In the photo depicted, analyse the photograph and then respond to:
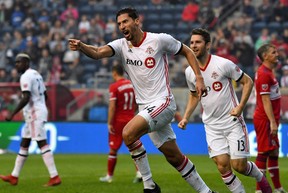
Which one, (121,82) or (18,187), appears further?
(121,82)

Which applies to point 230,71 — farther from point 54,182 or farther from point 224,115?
point 54,182

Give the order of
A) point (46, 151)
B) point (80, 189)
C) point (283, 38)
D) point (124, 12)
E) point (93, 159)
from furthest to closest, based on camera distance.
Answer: point (283, 38)
point (93, 159)
point (46, 151)
point (80, 189)
point (124, 12)

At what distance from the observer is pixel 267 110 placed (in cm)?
1150

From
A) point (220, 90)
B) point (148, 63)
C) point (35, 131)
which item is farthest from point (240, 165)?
point (35, 131)

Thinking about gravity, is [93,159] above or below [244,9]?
below

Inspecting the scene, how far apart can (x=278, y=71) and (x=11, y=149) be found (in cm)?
834

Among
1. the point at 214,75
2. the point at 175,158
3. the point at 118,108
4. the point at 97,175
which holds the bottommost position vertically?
the point at 97,175

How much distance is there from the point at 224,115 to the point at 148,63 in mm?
1218

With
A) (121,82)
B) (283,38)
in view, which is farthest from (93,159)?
(283,38)

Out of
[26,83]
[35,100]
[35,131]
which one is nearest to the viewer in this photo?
[26,83]

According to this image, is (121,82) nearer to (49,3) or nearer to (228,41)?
(228,41)

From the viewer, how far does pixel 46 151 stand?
1380cm

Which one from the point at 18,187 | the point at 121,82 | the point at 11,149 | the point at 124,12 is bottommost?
the point at 11,149

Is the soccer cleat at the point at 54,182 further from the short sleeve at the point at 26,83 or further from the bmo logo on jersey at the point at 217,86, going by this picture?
the bmo logo on jersey at the point at 217,86
